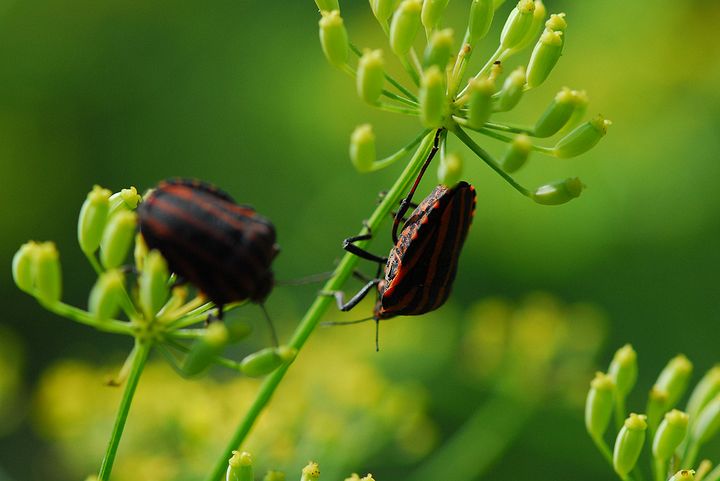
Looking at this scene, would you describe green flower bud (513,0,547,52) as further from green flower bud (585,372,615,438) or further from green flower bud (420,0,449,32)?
green flower bud (585,372,615,438)

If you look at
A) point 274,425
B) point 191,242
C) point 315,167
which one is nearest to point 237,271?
point 191,242

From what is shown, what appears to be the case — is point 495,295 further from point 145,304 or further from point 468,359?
point 145,304

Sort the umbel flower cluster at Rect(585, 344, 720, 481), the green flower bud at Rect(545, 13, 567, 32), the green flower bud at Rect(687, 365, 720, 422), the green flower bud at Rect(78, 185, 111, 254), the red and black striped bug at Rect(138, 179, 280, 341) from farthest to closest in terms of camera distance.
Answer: the green flower bud at Rect(687, 365, 720, 422)
the umbel flower cluster at Rect(585, 344, 720, 481)
the green flower bud at Rect(545, 13, 567, 32)
the green flower bud at Rect(78, 185, 111, 254)
the red and black striped bug at Rect(138, 179, 280, 341)

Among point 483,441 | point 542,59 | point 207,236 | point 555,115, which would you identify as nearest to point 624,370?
point 555,115

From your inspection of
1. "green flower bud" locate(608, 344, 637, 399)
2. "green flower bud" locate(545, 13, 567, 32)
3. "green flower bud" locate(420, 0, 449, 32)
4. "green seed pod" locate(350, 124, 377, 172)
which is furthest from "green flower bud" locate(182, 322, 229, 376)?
"green flower bud" locate(608, 344, 637, 399)

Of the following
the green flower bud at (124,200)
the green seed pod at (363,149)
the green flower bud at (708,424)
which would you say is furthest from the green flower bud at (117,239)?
the green flower bud at (708,424)

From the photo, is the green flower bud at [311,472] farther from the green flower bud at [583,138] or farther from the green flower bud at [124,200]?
the green flower bud at [583,138]
